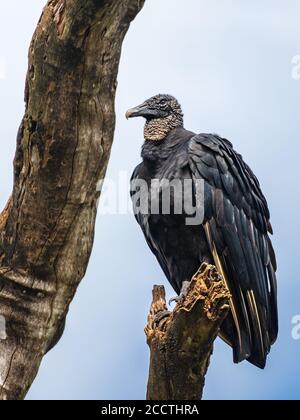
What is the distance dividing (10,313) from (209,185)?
1.97m

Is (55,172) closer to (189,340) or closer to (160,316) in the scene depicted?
(160,316)

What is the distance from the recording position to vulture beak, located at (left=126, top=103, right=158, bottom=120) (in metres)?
7.27

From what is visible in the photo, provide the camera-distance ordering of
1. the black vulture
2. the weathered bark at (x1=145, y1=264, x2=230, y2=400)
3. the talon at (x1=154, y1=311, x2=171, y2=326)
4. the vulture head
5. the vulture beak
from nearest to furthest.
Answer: the weathered bark at (x1=145, y1=264, x2=230, y2=400) → the talon at (x1=154, y1=311, x2=171, y2=326) → the black vulture → the vulture head → the vulture beak

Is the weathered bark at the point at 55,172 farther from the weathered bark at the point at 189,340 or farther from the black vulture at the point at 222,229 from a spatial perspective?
the black vulture at the point at 222,229

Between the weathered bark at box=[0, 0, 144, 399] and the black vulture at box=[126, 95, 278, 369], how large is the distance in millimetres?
1409

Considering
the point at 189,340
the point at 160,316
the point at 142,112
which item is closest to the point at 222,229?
the point at 160,316

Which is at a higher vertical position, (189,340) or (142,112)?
(142,112)

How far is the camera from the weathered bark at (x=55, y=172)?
4.65 m

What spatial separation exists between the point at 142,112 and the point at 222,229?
153 centimetres

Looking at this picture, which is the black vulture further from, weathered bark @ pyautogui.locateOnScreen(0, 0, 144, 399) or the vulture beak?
weathered bark @ pyautogui.locateOnScreen(0, 0, 144, 399)

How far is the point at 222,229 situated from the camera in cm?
634

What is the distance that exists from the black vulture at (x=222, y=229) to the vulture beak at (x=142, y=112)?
15.8 inches

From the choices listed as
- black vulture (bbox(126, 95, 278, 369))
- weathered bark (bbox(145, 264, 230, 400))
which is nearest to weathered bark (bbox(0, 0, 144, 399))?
weathered bark (bbox(145, 264, 230, 400))
